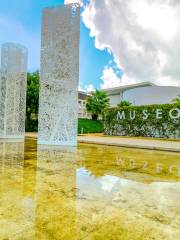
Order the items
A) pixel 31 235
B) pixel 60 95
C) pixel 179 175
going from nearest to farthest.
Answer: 1. pixel 31 235
2. pixel 179 175
3. pixel 60 95

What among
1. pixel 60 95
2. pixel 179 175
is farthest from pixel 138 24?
pixel 179 175

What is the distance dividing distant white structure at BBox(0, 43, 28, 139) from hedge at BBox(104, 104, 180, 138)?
756 centimetres

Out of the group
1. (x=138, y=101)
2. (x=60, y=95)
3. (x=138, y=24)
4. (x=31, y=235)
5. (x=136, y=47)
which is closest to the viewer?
(x=31, y=235)

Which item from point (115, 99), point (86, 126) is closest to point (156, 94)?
point (86, 126)

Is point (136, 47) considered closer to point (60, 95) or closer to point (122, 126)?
point (122, 126)

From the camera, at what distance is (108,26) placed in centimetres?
1273

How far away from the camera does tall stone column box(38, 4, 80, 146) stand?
8805 mm

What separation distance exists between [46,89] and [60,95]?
71 cm

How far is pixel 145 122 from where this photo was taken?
14672mm

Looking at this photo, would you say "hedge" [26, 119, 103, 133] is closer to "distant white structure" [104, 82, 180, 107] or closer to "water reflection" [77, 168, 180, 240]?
"distant white structure" [104, 82, 180, 107]

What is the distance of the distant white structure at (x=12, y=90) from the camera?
1152cm

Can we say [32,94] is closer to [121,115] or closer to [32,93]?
[32,93]

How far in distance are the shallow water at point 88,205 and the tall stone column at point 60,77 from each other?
15.6 feet

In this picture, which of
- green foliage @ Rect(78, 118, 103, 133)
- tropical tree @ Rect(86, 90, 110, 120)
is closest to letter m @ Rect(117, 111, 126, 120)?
green foliage @ Rect(78, 118, 103, 133)
